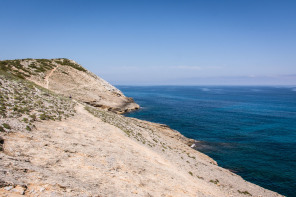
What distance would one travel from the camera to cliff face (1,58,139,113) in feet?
196

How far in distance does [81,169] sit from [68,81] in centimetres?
6587

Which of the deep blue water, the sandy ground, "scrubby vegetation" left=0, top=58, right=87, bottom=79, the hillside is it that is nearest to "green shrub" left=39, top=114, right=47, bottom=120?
the hillside

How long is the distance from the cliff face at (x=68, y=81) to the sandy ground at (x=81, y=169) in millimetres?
44220

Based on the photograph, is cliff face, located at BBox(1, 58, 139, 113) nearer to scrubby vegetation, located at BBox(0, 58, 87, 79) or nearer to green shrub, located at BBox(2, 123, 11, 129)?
scrubby vegetation, located at BBox(0, 58, 87, 79)

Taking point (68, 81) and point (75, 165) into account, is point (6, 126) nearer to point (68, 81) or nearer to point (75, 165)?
point (75, 165)

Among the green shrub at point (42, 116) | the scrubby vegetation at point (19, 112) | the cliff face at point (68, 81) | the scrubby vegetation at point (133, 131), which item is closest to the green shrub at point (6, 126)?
the scrubby vegetation at point (19, 112)

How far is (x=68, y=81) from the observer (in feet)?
234

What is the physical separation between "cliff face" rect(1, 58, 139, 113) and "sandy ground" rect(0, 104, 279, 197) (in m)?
44.2

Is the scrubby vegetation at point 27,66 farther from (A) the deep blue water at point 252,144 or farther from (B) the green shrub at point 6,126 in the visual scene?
(A) the deep blue water at point 252,144

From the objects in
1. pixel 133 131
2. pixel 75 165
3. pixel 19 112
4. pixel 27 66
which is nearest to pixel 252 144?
pixel 133 131

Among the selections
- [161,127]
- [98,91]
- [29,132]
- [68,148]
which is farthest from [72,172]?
[98,91]

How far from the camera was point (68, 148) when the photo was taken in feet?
49.5

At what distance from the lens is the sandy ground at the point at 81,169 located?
9.62 meters

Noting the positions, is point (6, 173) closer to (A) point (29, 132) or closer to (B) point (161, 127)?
(A) point (29, 132)
